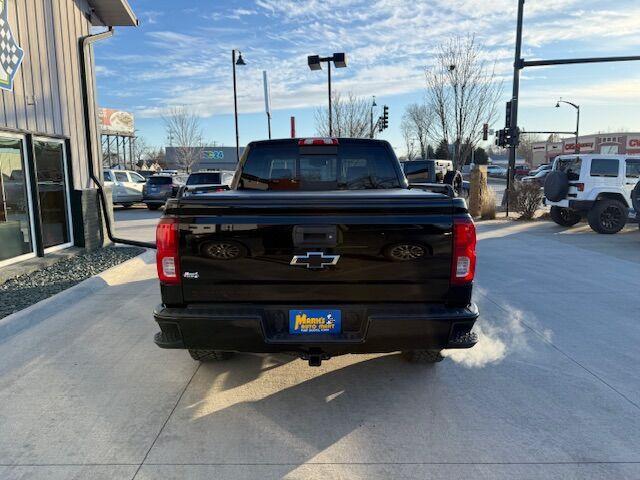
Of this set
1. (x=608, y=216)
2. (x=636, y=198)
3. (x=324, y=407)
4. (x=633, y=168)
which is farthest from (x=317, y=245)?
(x=633, y=168)

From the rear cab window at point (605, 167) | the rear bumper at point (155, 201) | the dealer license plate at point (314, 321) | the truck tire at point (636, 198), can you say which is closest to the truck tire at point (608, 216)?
the rear cab window at point (605, 167)

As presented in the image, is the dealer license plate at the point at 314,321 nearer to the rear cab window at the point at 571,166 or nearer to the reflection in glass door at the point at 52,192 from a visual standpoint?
the reflection in glass door at the point at 52,192

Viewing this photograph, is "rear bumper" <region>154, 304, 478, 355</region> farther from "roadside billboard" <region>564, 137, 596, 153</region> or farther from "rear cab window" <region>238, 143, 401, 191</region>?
"roadside billboard" <region>564, 137, 596, 153</region>

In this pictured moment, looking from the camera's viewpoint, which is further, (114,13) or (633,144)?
(633,144)

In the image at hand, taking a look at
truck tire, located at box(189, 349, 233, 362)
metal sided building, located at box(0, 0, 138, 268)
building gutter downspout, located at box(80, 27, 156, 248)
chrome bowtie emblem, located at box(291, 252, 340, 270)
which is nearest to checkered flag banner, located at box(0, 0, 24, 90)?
metal sided building, located at box(0, 0, 138, 268)

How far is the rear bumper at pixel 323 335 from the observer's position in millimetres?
2967

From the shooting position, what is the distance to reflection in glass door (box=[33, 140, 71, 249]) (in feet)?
25.6

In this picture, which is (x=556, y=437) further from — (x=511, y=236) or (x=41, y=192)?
(x=511, y=236)

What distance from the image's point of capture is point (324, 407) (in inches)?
135

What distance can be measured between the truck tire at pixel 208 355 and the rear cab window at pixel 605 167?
Result: 11.8 meters

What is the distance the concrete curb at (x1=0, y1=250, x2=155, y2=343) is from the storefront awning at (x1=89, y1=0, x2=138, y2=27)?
5.76 m

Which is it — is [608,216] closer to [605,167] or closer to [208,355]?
[605,167]

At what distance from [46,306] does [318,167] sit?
3.59m

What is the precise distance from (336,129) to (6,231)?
27.7 metres
